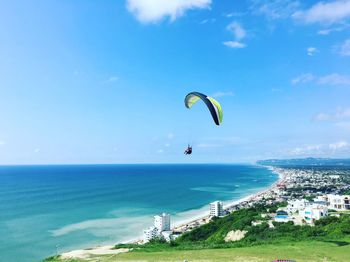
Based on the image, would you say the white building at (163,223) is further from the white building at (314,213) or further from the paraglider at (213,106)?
the paraglider at (213,106)

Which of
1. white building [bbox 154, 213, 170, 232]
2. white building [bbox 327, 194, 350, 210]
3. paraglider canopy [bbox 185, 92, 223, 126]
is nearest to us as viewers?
paraglider canopy [bbox 185, 92, 223, 126]

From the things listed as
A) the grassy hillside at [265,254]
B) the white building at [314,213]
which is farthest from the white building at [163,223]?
the grassy hillside at [265,254]

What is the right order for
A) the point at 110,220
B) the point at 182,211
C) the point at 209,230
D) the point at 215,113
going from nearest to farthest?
1. the point at 215,113
2. the point at 209,230
3. the point at 110,220
4. the point at 182,211

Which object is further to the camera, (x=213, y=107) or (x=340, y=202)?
(x=340, y=202)

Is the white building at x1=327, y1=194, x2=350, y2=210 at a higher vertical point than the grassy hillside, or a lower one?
lower

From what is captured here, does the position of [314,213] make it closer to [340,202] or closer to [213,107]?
[340,202]

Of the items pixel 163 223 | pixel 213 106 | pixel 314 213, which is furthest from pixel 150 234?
pixel 213 106

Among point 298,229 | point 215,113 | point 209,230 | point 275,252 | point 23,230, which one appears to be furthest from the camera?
point 23,230

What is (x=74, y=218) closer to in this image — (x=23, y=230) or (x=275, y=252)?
(x=23, y=230)

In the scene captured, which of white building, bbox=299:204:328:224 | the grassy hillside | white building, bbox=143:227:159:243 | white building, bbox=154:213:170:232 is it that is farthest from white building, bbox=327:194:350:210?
the grassy hillside

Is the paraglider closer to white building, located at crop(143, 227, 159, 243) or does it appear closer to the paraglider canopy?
the paraglider canopy

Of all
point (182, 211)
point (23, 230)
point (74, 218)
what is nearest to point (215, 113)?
point (23, 230)
